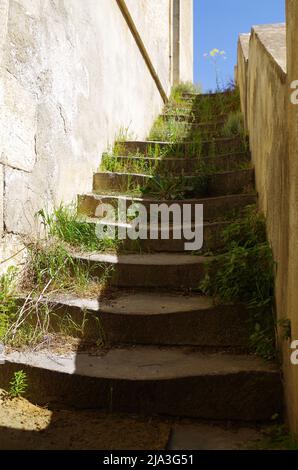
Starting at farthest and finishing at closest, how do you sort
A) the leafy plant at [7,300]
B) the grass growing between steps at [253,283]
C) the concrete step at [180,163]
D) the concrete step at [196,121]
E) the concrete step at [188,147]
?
the concrete step at [196,121], the concrete step at [188,147], the concrete step at [180,163], the leafy plant at [7,300], the grass growing between steps at [253,283]

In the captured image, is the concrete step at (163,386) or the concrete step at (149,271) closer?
the concrete step at (163,386)

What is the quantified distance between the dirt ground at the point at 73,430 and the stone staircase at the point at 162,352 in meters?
0.07

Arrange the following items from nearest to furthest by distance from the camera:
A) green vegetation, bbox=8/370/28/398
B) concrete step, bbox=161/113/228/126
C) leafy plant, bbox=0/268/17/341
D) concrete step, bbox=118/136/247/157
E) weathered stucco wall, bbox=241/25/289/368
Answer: weathered stucco wall, bbox=241/25/289/368 → green vegetation, bbox=8/370/28/398 → leafy plant, bbox=0/268/17/341 → concrete step, bbox=118/136/247/157 → concrete step, bbox=161/113/228/126

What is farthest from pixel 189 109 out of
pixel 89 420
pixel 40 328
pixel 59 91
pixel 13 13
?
pixel 89 420

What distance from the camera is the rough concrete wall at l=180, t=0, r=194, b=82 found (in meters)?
9.91

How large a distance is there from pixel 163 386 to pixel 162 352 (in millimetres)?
319

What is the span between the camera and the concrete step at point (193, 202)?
3.57 m

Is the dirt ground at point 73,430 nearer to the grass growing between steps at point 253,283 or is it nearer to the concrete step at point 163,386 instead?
the concrete step at point 163,386

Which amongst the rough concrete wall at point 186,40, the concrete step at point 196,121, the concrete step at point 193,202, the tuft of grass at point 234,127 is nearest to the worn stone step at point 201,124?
the concrete step at point 196,121

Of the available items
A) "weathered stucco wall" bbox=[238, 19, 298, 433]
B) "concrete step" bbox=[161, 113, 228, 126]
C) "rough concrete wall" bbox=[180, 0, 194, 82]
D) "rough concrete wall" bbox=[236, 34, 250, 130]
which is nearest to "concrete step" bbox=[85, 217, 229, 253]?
"weathered stucco wall" bbox=[238, 19, 298, 433]

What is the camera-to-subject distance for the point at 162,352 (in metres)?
2.49

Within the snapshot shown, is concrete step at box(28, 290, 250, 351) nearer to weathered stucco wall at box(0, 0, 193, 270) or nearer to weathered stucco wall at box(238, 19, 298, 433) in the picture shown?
weathered stucco wall at box(238, 19, 298, 433)

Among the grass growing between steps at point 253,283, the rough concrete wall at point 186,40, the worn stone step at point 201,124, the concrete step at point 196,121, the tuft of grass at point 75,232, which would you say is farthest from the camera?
the rough concrete wall at point 186,40

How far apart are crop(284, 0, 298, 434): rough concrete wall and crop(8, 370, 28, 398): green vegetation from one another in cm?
120
